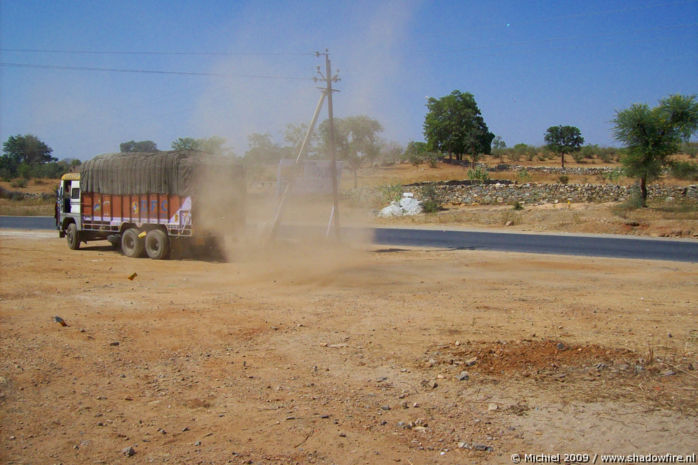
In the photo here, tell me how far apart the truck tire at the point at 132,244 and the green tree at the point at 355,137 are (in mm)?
7917

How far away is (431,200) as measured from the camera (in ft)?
145

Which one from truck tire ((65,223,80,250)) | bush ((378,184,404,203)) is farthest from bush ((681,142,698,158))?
truck tire ((65,223,80,250))

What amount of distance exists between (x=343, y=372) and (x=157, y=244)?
12.5 metres

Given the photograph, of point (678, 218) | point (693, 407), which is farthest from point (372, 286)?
point (678, 218)

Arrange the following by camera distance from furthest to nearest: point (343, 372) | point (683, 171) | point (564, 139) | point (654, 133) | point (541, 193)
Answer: point (564, 139), point (541, 193), point (683, 171), point (654, 133), point (343, 372)

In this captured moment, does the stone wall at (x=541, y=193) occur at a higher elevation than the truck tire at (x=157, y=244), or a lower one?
higher

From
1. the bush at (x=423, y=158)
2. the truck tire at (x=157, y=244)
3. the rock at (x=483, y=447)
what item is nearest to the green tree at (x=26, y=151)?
the bush at (x=423, y=158)

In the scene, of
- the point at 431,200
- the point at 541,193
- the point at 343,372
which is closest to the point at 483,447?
the point at 343,372

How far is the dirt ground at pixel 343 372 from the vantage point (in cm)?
485

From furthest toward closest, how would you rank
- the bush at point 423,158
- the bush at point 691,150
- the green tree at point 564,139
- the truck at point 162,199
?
the green tree at point 564,139 → the bush at point 423,158 → the bush at point 691,150 → the truck at point 162,199

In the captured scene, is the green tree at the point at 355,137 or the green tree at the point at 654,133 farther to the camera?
the green tree at the point at 654,133

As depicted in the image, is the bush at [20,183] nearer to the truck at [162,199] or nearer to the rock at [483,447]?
the truck at [162,199]

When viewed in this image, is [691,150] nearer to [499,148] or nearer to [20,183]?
[499,148]

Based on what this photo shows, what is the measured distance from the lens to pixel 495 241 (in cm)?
2477
